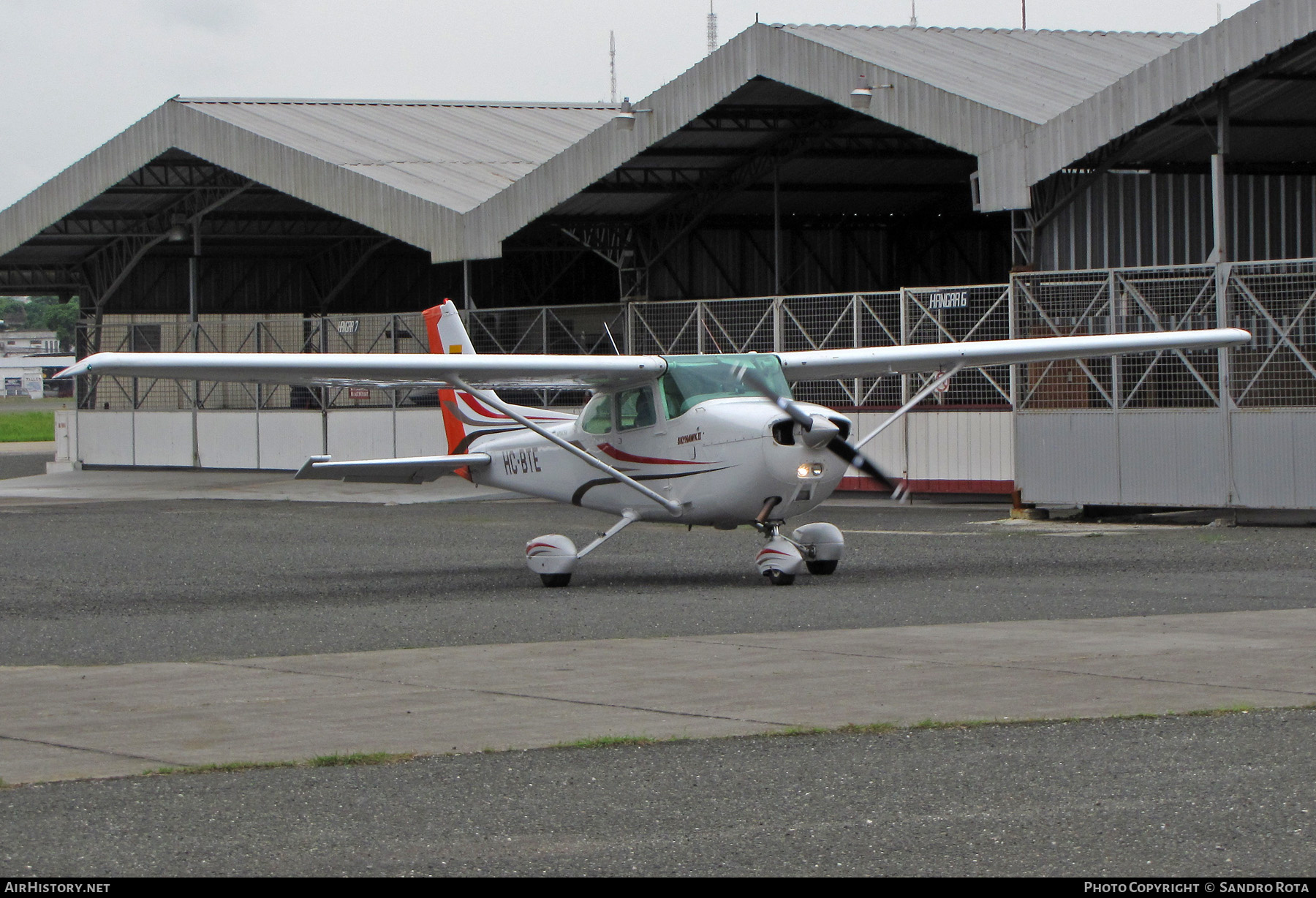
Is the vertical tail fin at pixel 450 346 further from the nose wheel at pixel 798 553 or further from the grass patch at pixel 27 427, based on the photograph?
the grass patch at pixel 27 427

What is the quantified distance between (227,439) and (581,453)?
21333 millimetres

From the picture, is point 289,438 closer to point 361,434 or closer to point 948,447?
point 361,434

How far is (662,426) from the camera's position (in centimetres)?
1512

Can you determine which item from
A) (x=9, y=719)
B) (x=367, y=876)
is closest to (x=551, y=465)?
(x=9, y=719)

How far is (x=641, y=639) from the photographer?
11.0 m

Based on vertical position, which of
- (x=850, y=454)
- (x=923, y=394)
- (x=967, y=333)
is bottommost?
(x=850, y=454)

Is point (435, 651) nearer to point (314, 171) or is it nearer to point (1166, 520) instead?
point (1166, 520)

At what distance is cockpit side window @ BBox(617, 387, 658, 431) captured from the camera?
15.3 m

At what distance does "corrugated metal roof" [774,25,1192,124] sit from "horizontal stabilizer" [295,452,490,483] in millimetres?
10740

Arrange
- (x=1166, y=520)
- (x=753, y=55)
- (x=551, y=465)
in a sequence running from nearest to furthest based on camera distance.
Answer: (x=551, y=465) < (x=1166, y=520) < (x=753, y=55)

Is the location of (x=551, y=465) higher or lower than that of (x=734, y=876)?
higher

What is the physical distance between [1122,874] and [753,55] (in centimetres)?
2147

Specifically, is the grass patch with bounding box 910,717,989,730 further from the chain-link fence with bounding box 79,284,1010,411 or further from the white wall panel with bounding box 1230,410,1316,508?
the white wall panel with bounding box 1230,410,1316,508

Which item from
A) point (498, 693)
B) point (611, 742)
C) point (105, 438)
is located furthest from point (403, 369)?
point (105, 438)
